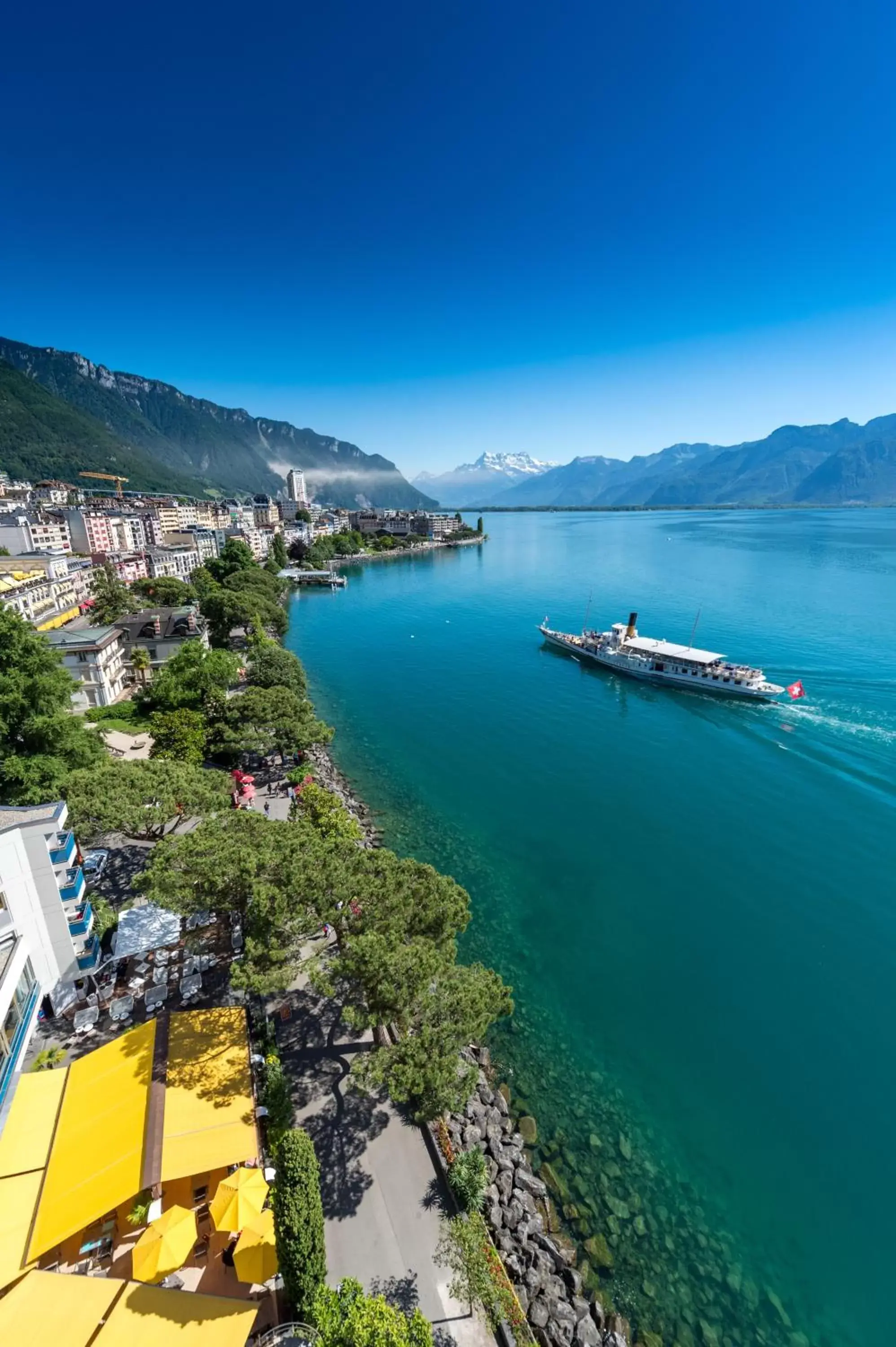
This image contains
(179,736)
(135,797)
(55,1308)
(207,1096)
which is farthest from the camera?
(179,736)

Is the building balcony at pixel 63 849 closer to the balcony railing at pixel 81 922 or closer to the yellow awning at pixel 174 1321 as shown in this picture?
the balcony railing at pixel 81 922

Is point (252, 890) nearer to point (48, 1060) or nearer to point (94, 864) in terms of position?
point (48, 1060)

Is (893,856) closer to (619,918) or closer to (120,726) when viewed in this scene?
(619,918)

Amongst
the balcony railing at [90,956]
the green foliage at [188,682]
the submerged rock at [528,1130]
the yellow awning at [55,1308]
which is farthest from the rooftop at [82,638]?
the submerged rock at [528,1130]

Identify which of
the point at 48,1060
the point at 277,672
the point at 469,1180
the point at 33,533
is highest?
the point at 33,533

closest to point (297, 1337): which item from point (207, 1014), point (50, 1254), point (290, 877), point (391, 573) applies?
Result: point (50, 1254)

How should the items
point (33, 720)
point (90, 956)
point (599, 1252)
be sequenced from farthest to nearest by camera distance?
point (33, 720)
point (90, 956)
point (599, 1252)

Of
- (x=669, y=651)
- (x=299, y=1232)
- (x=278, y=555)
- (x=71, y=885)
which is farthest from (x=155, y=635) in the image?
(x=278, y=555)
